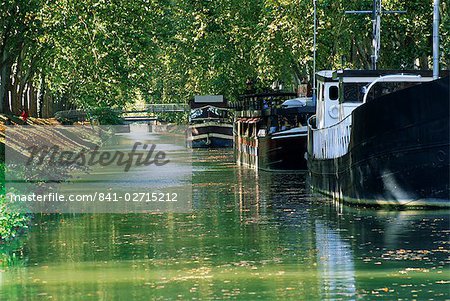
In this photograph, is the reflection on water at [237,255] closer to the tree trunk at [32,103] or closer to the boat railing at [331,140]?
the boat railing at [331,140]

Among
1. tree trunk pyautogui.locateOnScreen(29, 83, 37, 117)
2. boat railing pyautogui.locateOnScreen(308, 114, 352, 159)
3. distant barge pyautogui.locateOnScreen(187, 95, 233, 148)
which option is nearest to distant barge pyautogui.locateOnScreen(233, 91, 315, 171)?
boat railing pyautogui.locateOnScreen(308, 114, 352, 159)

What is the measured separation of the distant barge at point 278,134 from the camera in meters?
51.8

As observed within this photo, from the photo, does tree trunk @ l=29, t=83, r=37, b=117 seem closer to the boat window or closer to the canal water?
the boat window

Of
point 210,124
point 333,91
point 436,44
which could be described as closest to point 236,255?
point 436,44

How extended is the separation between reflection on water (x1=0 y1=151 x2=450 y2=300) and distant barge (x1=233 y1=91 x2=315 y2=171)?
17.9 metres

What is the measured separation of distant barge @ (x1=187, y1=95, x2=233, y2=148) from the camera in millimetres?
89519

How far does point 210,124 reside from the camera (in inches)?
3573

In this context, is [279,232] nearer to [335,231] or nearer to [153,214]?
[335,231]

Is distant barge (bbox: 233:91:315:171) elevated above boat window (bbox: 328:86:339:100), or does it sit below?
below

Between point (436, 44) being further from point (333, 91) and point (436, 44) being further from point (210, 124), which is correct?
point (210, 124)

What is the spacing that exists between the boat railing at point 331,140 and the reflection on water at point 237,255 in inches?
57.6

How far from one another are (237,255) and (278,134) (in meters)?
29.4

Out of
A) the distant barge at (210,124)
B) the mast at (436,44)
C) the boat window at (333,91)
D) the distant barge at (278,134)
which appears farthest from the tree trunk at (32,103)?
the mast at (436,44)

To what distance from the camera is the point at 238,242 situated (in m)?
24.8
